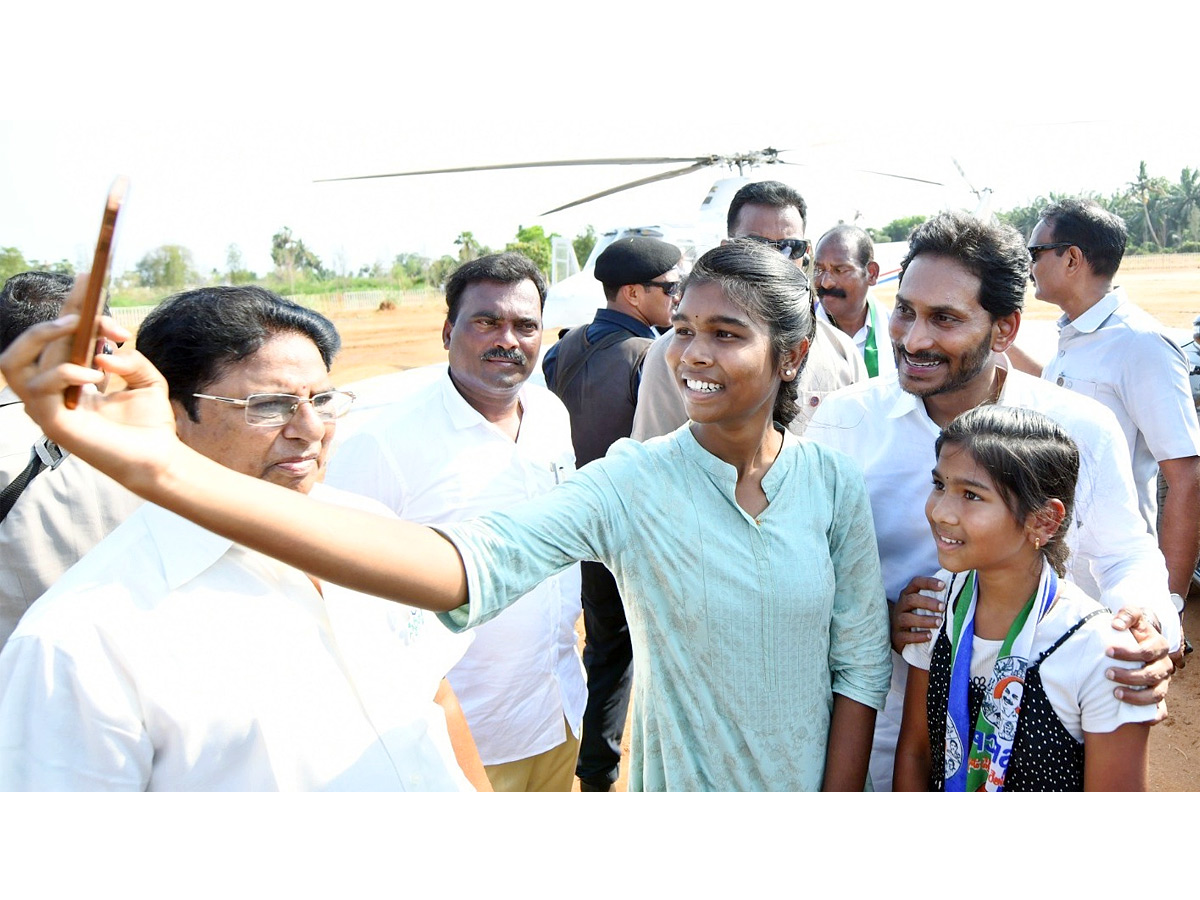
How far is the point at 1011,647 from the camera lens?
5.47ft

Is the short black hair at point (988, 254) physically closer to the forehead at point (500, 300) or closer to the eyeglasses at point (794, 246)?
the forehead at point (500, 300)

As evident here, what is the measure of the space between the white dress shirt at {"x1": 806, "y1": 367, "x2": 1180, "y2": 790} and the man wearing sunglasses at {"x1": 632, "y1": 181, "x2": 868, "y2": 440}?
26 cm

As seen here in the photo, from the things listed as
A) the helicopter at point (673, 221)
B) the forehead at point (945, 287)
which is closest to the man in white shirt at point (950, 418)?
the forehead at point (945, 287)

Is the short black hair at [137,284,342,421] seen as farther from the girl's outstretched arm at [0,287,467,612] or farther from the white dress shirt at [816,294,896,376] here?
the white dress shirt at [816,294,896,376]

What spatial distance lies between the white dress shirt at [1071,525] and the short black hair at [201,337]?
129cm

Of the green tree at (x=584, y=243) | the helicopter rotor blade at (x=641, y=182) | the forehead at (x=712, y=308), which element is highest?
the green tree at (x=584, y=243)

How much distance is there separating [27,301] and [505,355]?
4.47ft

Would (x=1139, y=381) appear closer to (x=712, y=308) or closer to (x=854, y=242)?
(x=854, y=242)

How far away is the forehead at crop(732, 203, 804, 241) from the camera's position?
3.70 metres

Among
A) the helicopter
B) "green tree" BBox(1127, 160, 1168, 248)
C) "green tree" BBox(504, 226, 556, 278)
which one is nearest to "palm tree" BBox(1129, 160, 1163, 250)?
"green tree" BBox(1127, 160, 1168, 248)

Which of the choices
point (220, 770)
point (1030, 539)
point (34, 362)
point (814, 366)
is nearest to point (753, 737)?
point (1030, 539)

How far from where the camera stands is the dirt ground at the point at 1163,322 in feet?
13.0

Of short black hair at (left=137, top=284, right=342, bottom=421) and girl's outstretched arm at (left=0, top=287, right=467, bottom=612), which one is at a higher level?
short black hair at (left=137, top=284, right=342, bottom=421)

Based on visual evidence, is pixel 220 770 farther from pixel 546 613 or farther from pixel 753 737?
pixel 546 613
